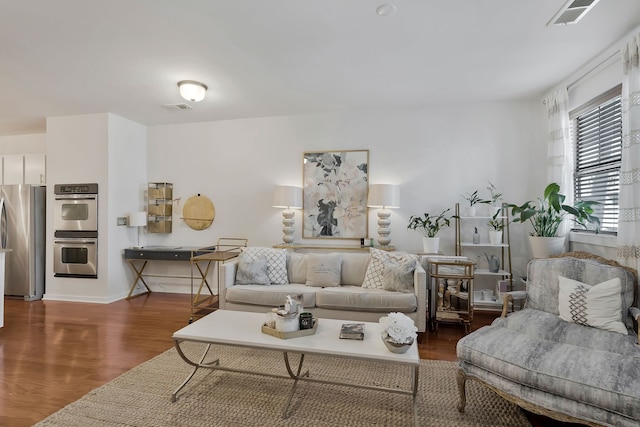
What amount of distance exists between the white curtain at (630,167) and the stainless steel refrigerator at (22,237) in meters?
7.09

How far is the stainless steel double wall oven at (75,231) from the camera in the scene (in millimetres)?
4746

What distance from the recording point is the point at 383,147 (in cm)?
462

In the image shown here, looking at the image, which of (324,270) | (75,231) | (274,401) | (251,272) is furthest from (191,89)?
(274,401)

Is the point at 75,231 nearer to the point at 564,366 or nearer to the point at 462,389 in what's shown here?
the point at 462,389

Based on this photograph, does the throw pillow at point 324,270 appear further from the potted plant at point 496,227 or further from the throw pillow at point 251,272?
the potted plant at point 496,227

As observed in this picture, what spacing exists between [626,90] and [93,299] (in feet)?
21.3

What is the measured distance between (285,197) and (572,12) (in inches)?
132

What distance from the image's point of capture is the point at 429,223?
436 cm

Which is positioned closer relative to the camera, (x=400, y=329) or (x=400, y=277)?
(x=400, y=329)

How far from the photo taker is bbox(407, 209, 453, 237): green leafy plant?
14.0ft

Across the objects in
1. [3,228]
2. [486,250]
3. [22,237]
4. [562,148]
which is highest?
[562,148]

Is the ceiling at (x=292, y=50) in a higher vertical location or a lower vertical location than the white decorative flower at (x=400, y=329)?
higher

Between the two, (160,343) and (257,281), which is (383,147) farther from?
(160,343)

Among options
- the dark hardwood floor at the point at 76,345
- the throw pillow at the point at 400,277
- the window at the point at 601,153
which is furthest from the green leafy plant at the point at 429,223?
the window at the point at 601,153
